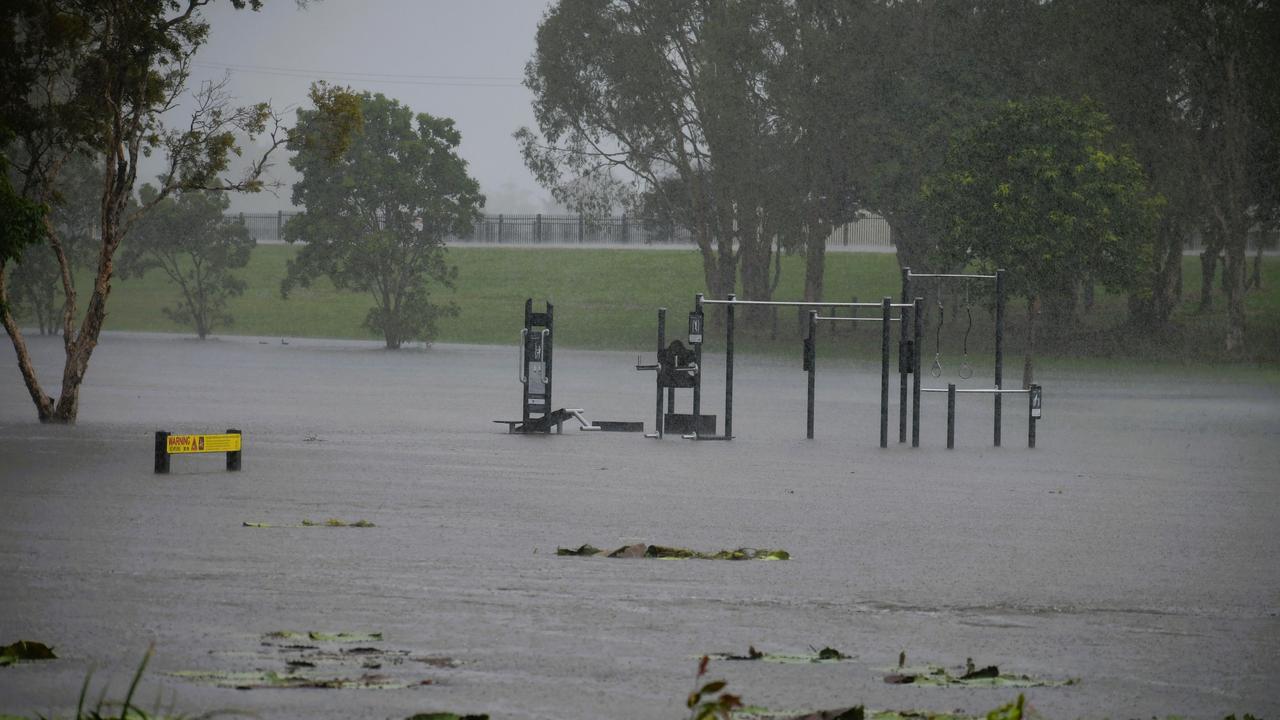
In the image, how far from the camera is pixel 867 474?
712 inches

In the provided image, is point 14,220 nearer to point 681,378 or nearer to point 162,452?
point 162,452

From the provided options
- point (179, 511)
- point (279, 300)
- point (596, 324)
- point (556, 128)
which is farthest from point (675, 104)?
point (179, 511)

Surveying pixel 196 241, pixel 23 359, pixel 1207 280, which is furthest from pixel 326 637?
pixel 196 241

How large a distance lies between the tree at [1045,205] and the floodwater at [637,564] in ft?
54.2

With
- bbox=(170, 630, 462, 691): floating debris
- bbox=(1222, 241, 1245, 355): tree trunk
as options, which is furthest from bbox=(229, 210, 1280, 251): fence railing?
bbox=(170, 630, 462, 691): floating debris

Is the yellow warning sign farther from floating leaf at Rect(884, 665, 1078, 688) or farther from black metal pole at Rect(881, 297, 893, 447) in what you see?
floating leaf at Rect(884, 665, 1078, 688)

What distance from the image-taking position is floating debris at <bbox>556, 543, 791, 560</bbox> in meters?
11.1

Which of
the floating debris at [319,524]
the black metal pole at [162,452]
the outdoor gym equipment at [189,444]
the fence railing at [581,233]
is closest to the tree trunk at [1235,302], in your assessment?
the fence railing at [581,233]

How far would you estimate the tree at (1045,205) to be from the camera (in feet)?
134

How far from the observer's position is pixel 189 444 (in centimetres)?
1638

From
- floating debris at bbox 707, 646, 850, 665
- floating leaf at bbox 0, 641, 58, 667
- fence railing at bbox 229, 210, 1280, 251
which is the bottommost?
floating debris at bbox 707, 646, 850, 665

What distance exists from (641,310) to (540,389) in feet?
138

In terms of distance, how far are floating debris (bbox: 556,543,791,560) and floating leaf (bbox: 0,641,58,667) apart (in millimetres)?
4604

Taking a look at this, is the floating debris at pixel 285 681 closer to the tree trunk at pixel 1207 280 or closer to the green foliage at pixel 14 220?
the green foliage at pixel 14 220
